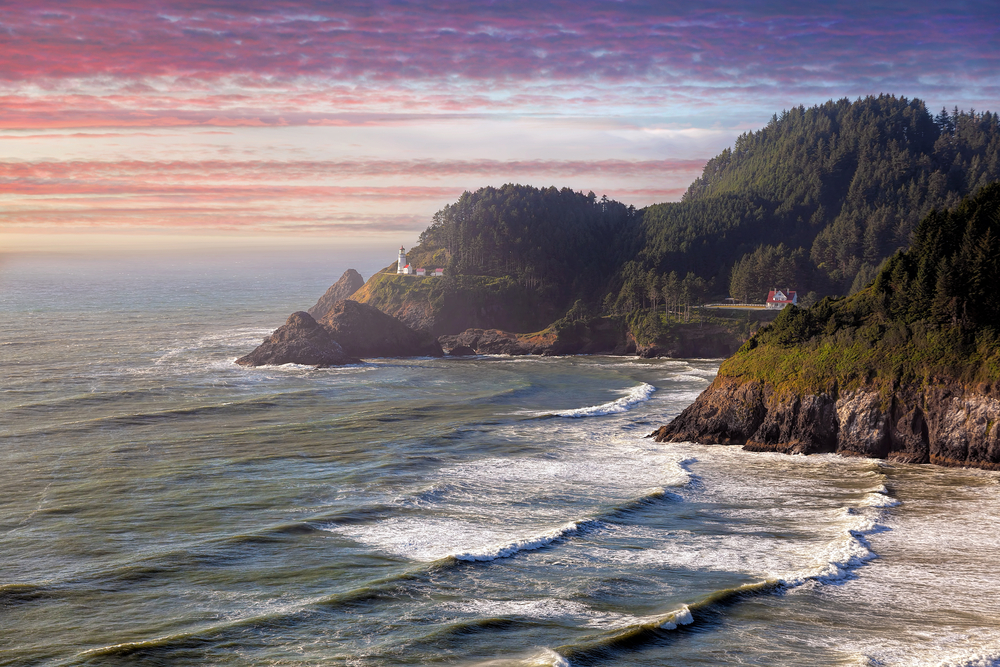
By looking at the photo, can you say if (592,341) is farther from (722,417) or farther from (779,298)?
(722,417)

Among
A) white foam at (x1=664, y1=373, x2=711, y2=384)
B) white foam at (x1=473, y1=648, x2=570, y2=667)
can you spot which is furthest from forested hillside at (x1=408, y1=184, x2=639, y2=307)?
white foam at (x1=473, y1=648, x2=570, y2=667)

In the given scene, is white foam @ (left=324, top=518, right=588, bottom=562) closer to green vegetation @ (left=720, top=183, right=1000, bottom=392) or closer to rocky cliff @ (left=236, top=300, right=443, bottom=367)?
green vegetation @ (left=720, top=183, right=1000, bottom=392)

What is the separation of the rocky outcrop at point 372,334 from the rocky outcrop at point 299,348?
555 centimetres

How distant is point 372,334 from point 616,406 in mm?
56193

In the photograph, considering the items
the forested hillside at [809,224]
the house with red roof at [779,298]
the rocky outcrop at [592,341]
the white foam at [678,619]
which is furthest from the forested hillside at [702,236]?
the white foam at [678,619]

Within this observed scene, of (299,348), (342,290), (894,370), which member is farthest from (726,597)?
(342,290)

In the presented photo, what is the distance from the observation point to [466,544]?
37.1 metres

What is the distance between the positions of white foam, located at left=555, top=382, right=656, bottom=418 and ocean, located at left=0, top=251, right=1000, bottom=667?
1.23m

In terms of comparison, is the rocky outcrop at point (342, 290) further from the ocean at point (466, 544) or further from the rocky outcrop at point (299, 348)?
the ocean at point (466, 544)

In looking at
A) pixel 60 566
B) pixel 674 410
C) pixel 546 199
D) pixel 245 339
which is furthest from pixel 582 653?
pixel 546 199

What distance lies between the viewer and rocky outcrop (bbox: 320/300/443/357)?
391 ft

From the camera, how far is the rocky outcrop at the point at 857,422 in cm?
4944

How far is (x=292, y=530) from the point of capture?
130 ft

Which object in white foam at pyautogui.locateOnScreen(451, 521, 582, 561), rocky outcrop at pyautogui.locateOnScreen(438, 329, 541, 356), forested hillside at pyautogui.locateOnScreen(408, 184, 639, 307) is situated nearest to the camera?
white foam at pyautogui.locateOnScreen(451, 521, 582, 561)
